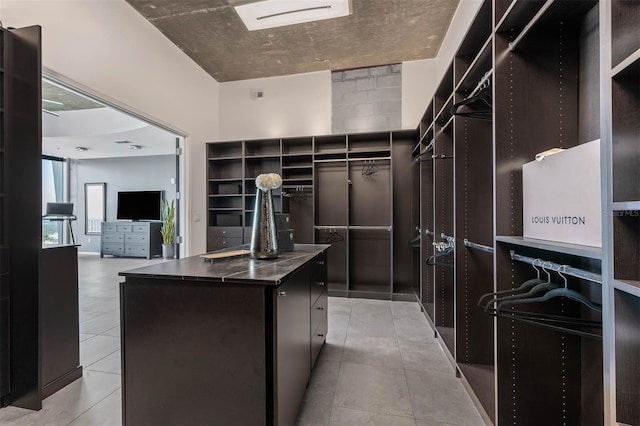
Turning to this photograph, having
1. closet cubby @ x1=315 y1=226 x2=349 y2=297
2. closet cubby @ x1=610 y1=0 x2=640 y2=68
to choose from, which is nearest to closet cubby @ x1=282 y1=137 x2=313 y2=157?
closet cubby @ x1=315 y1=226 x2=349 y2=297

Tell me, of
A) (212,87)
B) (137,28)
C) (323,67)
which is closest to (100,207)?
(212,87)

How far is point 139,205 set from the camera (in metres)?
7.49

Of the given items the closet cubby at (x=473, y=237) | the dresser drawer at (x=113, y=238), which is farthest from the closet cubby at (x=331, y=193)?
the dresser drawer at (x=113, y=238)

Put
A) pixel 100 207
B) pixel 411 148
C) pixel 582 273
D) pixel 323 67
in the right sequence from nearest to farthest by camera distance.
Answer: pixel 582 273, pixel 411 148, pixel 323 67, pixel 100 207

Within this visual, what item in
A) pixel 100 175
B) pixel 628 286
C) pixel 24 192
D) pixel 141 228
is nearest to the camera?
pixel 628 286

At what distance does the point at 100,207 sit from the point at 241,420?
917 centimetres

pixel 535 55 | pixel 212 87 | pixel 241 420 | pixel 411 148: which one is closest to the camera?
pixel 241 420

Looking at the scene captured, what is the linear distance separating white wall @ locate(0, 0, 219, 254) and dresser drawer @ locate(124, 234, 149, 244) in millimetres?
3699

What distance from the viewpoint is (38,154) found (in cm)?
163

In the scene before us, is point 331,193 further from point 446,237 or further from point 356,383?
point 356,383

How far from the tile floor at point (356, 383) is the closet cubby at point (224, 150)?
2654 mm

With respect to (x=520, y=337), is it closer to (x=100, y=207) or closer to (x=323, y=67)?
(x=323, y=67)

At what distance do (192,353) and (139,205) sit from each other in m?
7.74

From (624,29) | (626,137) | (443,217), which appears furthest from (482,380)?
(624,29)
